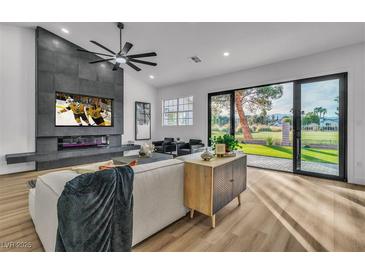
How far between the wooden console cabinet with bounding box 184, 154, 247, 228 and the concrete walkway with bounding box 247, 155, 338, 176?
294 centimetres

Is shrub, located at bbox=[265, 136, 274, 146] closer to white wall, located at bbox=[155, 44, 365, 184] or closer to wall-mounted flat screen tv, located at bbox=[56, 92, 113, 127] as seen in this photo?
white wall, located at bbox=[155, 44, 365, 184]

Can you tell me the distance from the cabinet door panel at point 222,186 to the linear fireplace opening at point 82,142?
4698mm

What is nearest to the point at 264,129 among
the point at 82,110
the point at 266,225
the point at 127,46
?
the point at 266,225

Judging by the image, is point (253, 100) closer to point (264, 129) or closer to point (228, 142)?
point (264, 129)

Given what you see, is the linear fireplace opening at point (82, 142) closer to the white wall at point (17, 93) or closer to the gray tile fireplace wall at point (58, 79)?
the gray tile fireplace wall at point (58, 79)

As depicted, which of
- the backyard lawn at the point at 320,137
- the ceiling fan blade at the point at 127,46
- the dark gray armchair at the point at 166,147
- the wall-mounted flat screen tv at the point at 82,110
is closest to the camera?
the ceiling fan blade at the point at 127,46

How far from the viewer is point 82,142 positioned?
17.2 feet

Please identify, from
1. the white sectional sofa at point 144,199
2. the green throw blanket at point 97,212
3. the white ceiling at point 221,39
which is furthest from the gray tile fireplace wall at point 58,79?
the green throw blanket at point 97,212

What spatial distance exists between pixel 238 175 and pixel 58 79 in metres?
5.08

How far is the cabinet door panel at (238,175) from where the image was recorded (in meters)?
2.30

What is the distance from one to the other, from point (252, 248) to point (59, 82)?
5.56 m

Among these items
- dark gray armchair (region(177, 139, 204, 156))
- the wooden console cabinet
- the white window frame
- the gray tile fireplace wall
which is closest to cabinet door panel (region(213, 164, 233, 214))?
the wooden console cabinet

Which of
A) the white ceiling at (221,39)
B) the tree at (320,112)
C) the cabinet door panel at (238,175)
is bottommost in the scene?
the cabinet door panel at (238,175)

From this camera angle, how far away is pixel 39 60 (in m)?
4.24
